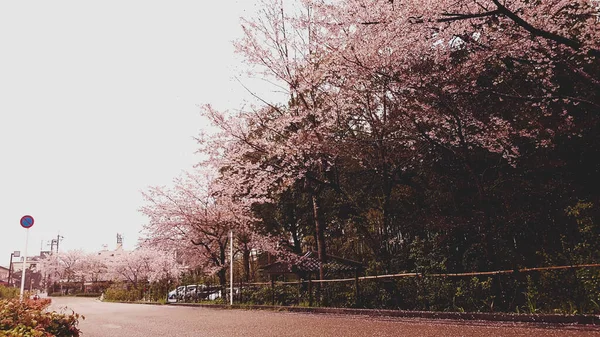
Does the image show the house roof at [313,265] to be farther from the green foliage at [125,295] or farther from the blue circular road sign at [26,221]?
the green foliage at [125,295]

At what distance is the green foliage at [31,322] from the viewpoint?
385cm

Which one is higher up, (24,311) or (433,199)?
(433,199)

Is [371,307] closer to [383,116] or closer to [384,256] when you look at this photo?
[384,256]

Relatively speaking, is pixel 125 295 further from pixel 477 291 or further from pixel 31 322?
pixel 477 291

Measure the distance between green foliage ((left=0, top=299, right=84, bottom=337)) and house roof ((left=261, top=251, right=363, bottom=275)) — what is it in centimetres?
716

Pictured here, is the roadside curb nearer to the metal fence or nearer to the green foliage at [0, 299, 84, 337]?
the metal fence

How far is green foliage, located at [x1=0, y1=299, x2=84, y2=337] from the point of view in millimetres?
3850

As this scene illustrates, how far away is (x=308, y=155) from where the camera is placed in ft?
42.9

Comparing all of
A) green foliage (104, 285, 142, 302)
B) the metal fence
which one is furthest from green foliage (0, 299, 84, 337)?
green foliage (104, 285, 142, 302)

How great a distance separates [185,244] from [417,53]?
14.9 metres

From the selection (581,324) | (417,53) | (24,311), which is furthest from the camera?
(417,53)

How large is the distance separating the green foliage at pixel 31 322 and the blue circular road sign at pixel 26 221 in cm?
614

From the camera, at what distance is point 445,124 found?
9758 millimetres

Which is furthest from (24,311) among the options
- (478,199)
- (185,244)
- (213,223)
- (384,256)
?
(185,244)
